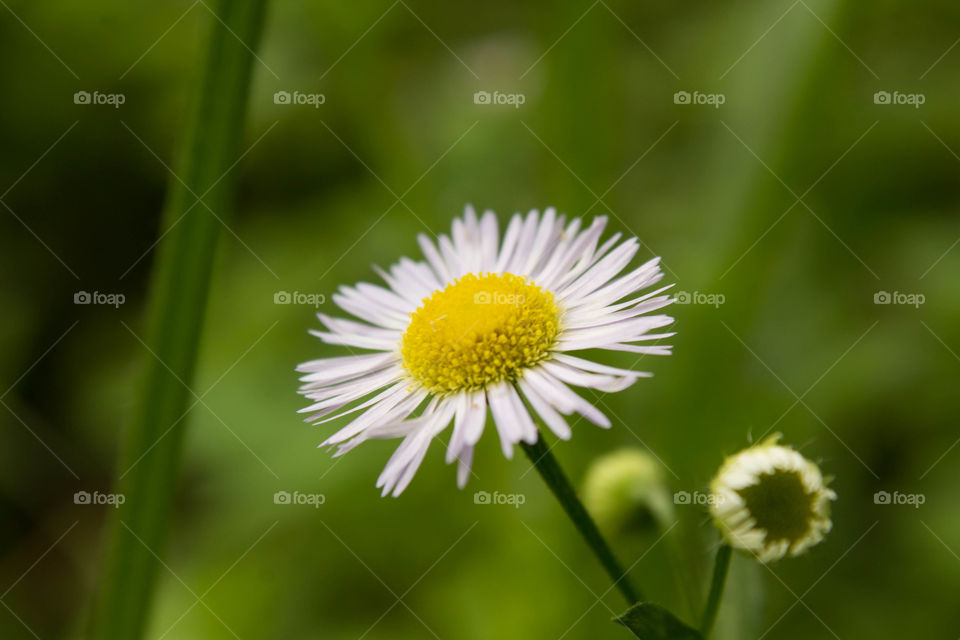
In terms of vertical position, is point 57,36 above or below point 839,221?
above

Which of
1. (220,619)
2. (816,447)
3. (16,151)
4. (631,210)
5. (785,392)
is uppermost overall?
(16,151)

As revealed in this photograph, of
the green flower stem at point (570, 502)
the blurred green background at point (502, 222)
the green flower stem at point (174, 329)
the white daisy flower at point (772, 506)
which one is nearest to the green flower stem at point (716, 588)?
the white daisy flower at point (772, 506)

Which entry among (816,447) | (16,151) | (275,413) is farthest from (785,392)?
(16,151)

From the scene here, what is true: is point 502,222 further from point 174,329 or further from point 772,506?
point 772,506

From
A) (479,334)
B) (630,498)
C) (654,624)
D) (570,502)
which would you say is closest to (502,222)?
(630,498)

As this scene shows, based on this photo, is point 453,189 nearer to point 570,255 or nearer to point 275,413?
point 275,413

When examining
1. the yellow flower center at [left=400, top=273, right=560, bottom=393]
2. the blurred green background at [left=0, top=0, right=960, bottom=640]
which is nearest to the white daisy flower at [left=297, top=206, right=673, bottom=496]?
the yellow flower center at [left=400, top=273, right=560, bottom=393]

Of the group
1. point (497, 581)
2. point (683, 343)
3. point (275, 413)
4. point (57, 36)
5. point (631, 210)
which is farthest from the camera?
point (57, 36)
